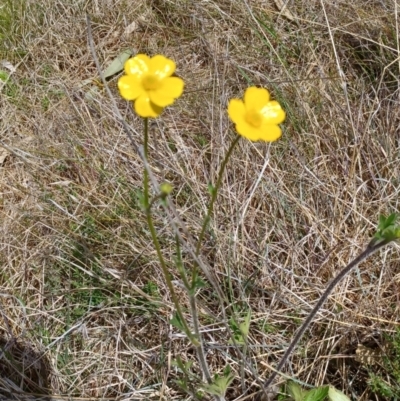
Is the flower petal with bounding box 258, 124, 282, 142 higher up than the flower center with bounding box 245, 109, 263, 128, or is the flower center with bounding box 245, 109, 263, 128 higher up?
the flower center with bounding box 245, 109, 263, 128

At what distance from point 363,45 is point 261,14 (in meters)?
0.47

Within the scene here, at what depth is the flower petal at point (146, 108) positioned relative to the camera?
85 centimetres

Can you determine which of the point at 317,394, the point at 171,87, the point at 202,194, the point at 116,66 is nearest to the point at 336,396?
the point at 317,394

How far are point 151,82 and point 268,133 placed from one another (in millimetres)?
218

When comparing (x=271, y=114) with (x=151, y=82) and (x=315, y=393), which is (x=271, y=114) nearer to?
(x=151, y=82)

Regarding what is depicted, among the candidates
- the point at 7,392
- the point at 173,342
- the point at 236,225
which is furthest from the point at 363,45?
the point at 7,392

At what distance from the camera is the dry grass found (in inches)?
60.7

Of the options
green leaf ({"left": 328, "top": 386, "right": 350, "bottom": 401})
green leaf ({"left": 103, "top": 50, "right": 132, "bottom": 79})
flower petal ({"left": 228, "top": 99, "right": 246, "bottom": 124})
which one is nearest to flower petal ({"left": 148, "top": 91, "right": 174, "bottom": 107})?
flower petal ({"left": 228, "top": 99, "right": 246, "bottom": 124})

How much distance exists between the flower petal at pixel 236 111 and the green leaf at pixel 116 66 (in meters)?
1.47

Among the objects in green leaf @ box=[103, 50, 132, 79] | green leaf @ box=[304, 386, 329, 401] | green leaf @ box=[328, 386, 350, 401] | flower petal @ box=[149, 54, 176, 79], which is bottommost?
green leaf @ box=[328, 386, 350, 401]

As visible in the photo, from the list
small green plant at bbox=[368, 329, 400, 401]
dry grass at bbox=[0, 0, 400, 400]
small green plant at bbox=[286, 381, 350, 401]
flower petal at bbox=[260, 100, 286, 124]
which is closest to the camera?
flower petal at bbox=[260, 100, 286, 124]

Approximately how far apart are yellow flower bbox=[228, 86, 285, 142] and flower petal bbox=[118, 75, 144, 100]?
6.1 inches

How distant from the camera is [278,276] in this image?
1.64 m

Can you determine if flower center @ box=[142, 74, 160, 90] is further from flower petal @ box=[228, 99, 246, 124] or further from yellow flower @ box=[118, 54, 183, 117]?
flower petal @ box=[228, 99, 246, 124]
